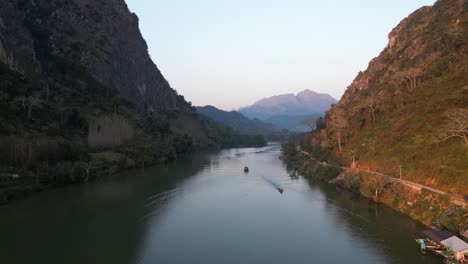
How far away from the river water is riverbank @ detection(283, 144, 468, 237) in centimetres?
132

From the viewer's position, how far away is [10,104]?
243 ft

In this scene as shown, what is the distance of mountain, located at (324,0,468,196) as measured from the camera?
138 ft

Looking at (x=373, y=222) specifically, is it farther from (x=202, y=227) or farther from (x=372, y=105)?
(x=372, y=105)

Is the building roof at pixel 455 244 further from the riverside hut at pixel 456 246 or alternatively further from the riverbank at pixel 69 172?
the riverbank at pixel 69 172

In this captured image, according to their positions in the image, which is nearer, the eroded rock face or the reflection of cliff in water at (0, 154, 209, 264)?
the reflection of cliff in water at (0, 154, 209, 264)

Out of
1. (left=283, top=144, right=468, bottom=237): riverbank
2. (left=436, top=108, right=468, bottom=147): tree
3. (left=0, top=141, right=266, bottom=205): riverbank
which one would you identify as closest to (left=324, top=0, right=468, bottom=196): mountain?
(left=436, top=108, right=468, bottom=147): tree

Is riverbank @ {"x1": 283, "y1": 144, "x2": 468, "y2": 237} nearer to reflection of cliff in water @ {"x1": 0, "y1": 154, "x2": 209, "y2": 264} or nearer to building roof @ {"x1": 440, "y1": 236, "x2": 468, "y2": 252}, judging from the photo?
building roof @ {"x1": 440, "y1": 236, "x2": 468, "y2": 252}

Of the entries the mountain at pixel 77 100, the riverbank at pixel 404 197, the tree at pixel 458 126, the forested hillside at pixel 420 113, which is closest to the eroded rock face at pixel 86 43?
the mountain at pixel 77 100

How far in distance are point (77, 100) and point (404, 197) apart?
3431 inches

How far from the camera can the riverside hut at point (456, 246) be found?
2794 centimetres

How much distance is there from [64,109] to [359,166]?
67753 millimetres

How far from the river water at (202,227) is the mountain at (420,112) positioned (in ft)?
22.6

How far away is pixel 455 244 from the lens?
95.0 ft

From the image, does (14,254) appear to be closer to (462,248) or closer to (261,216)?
(261,216)
